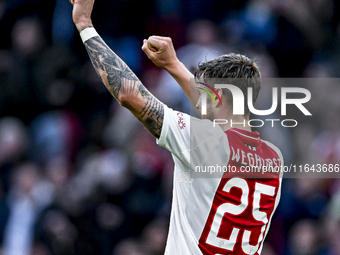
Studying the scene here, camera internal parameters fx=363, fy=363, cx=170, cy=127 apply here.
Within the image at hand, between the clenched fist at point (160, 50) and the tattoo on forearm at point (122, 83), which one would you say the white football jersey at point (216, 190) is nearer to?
the tattoo on forearm at point (122, 83)

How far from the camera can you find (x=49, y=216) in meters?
3.79

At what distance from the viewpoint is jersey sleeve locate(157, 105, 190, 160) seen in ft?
4.64

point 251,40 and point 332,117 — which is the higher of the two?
point 251,40

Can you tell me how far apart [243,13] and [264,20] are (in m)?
0.27

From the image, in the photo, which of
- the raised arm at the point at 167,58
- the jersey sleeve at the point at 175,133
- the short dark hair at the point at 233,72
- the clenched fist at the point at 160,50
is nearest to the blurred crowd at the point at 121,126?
the raised arm at the point at 167,58

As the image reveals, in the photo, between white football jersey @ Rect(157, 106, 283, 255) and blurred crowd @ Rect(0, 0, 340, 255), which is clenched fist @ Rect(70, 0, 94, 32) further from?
blurred crowd @ Rect(0, 0, 340, 255)

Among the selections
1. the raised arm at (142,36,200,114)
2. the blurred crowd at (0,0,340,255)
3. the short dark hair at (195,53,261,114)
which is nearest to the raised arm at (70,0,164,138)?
the raised arm at (142,36,200,114)

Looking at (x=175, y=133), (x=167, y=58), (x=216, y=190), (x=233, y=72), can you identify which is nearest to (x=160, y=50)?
(x=167, y=58)

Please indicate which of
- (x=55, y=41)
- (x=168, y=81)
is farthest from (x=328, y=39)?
(x=55, y=41)

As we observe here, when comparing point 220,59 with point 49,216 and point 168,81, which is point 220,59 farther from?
point 49,216

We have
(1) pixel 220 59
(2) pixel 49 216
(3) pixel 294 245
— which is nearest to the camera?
(1) pixel 220 59

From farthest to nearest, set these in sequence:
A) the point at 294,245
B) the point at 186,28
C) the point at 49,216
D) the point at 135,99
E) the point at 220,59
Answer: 1. the point at 186,28
2. the point at 294,245
3. the point at 49,216
4. the point at 220,59
5. the point at 135,99

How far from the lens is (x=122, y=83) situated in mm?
1389

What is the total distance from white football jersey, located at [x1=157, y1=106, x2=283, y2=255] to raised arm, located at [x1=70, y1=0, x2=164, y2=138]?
0.25ft
